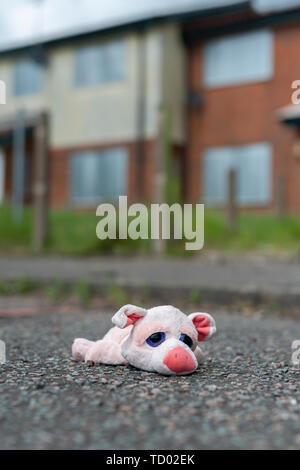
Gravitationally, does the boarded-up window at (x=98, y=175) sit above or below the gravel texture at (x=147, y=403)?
above

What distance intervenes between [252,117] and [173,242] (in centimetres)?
728

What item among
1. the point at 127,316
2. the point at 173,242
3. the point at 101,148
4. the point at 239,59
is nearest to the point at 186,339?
the point at 127,316

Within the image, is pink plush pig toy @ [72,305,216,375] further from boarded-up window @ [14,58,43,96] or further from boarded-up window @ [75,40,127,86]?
boarded-up window @ [14,58,43,96]

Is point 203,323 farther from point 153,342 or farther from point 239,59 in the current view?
point 239,59

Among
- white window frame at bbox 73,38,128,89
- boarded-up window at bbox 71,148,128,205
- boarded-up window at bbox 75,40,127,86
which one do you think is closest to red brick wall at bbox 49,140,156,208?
boarded-up window at bbox 71,148,128,205

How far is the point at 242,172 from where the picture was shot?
13.9 meters

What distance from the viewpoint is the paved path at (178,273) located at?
4.73 meters

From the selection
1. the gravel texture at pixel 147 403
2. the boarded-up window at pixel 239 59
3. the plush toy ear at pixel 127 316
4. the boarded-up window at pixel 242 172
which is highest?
the boarded-up window at pixel 239 59

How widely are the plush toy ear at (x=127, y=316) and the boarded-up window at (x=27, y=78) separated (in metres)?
14.8

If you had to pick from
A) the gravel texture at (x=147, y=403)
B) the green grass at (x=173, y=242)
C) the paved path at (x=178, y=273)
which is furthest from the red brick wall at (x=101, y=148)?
the gravel texture at (x=147, y=403)

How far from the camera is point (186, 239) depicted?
7.42 metres

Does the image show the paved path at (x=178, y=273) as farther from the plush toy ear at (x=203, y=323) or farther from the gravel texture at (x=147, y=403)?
the plush toy ear at (x=203, y=323)

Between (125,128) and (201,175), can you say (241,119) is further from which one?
(125,128)

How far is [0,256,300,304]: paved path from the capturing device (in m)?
4.73
